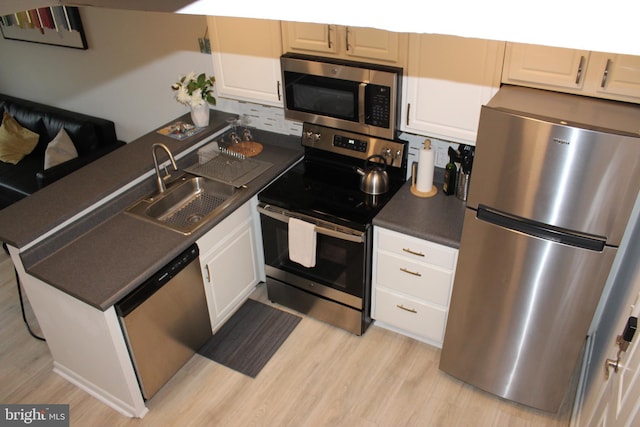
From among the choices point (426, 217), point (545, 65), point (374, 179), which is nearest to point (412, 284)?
point (426, 217)

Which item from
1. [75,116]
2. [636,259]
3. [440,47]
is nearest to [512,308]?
[636,259]

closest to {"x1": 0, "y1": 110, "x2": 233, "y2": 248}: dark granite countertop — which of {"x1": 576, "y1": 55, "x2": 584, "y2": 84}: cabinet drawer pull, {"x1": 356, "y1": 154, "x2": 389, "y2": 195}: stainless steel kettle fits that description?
{"x1": 356, "y1": 154, "x2": 389, "y2": 195}: stainless steel kettle

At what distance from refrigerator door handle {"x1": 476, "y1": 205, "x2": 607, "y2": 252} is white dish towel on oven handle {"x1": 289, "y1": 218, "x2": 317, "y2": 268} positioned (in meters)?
0.97

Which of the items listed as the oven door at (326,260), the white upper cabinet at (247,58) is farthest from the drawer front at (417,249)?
the white upper cabinet at (247,58)

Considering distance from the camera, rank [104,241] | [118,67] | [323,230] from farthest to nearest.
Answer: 1. [118,67]
2. [323,230]
3. [104,241]

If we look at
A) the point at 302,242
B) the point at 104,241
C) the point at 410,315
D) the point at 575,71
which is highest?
the point at 575,71

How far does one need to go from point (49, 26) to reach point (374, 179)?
302 cm

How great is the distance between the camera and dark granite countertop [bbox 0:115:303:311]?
2334 mm

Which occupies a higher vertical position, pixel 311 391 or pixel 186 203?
pixel 186 203

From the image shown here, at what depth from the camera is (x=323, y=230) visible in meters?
2.81

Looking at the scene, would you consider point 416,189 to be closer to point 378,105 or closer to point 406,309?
point 378,105

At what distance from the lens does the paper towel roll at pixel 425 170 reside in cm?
278

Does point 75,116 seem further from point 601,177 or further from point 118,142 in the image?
point 601,177

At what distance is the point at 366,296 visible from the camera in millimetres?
3004
